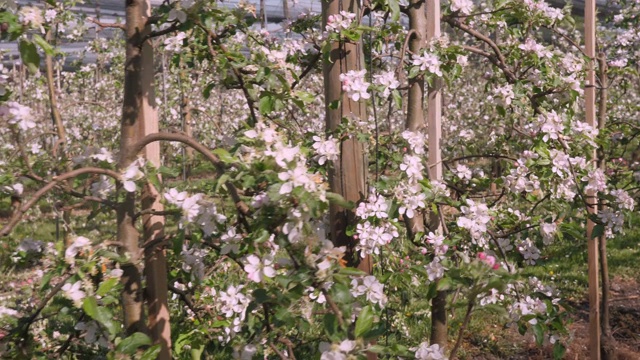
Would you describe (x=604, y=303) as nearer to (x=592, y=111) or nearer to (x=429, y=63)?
(x=592, y=111)

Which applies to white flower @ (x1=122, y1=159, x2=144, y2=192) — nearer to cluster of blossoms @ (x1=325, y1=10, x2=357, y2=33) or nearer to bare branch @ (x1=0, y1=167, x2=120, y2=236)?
bare branch @ (x1=0, y1=167, x2=120, y2=236)

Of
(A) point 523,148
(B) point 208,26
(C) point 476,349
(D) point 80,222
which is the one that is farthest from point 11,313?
(D) point 80,222

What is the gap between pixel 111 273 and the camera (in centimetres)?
162

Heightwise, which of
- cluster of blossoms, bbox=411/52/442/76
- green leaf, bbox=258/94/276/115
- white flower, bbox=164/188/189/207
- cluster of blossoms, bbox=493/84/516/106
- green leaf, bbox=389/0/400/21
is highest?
green leaf, bbox=389/0/400/21

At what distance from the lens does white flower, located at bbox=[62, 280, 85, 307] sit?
151 cm

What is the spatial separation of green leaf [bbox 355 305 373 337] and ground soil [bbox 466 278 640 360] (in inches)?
74.2

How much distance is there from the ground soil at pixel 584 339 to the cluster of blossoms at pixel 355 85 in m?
1.72

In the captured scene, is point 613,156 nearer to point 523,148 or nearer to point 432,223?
point 523,148

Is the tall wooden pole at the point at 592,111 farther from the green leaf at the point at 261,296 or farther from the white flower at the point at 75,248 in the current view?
the white flower at the point at 75,248

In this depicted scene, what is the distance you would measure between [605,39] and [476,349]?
3816 mm

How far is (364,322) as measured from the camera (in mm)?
1475

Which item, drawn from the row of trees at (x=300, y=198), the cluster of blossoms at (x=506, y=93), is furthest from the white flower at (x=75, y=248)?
the cluster of blossoms at (x=506, y=93)

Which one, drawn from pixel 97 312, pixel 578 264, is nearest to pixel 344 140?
pixel 97 312

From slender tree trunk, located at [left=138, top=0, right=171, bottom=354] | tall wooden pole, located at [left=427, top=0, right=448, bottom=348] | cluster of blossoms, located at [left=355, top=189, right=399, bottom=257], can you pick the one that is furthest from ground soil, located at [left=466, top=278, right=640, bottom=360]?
slender tree trunk, located at [left=138, top=0, right=171, bottom=354]
